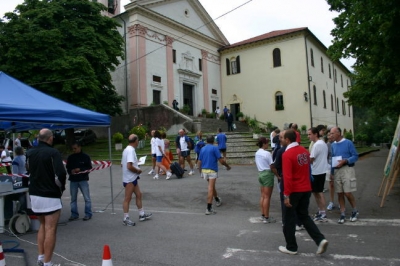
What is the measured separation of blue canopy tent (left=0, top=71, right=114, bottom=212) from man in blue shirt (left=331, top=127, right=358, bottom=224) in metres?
5.32

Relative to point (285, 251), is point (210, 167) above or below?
above

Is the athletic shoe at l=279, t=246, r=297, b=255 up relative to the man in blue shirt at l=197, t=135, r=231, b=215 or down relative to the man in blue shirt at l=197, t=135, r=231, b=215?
down

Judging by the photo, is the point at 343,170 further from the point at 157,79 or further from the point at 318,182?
A: the point at 157,79

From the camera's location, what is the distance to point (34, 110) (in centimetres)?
662

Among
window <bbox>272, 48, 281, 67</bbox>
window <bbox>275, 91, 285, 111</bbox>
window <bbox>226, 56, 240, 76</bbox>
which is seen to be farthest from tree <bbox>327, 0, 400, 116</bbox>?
window <bbox>226, 56, 240, 76</bbox>

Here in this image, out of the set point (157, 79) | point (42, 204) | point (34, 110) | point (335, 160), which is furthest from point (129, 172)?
point (157, 79)

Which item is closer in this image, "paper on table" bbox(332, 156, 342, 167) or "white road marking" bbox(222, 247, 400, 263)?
"white road marking" bbox(222, 247, 400, 263)

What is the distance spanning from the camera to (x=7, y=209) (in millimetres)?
7309

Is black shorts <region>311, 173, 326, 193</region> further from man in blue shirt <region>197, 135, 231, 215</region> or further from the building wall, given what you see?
the building wall

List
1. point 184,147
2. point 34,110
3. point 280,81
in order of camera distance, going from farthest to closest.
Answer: point 280,81, point 184,147, point 34,110

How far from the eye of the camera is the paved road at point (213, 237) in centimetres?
495

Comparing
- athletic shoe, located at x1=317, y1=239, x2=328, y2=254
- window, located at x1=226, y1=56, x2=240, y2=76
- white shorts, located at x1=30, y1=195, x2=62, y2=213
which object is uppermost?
window, located at x1=226, y1=56, x2=240, y2=76

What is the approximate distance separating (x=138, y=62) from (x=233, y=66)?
13202 mm

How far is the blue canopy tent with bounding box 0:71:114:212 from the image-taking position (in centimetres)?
636
